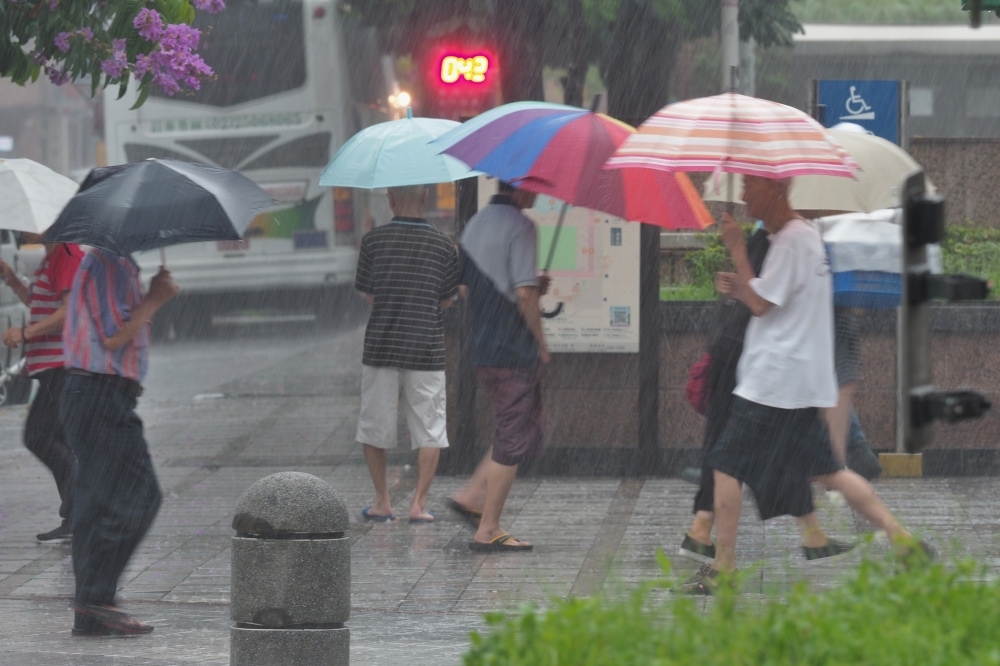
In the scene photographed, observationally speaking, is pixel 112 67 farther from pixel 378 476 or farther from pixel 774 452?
pixel 774 452

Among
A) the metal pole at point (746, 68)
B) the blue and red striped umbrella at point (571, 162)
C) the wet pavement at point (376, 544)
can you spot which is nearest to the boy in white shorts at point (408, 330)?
the wet pavement at point (376, 544)

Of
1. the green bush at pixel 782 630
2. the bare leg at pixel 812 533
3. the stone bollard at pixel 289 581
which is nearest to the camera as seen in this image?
the green bush at pixel 782 630

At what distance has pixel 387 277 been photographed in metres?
8.18

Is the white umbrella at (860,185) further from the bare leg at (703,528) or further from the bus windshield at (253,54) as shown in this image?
the bus windshield at (253,54)

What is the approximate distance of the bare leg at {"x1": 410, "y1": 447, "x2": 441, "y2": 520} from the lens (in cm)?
834

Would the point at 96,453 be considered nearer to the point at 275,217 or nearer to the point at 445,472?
the point at 445,472

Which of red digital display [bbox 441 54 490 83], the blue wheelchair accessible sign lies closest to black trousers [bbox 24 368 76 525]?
the blue wheelchair accessible sign

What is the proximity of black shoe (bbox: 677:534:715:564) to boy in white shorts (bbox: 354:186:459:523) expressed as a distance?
1950mm

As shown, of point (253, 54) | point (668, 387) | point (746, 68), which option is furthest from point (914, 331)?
point (253, 54)

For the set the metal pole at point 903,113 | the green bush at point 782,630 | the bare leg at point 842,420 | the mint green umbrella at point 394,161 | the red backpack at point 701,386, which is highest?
the metal pole at point 903,113

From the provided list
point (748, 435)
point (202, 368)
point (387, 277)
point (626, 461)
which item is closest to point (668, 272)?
point (626, 461)

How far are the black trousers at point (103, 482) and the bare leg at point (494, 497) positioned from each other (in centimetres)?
188

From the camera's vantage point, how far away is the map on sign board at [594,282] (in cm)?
958

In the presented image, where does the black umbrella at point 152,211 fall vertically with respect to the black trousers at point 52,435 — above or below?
above
